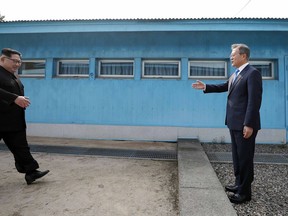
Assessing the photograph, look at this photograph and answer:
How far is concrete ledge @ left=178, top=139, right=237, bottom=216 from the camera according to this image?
2.11 meters

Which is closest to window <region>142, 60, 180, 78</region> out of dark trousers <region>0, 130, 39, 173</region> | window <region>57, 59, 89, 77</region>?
window <region>57, 59, 89, 77</region>

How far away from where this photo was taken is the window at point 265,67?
20.9 feet

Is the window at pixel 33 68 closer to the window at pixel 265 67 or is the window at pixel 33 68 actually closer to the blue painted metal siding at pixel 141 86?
the blue painted metal siding at pixel 141 86

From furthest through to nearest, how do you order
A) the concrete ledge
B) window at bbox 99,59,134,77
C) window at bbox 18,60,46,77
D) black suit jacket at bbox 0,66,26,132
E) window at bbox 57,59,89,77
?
window at bbox 18,60,46,77
window at bbox 57,59,89,77
window at bbox 99,59,134,77
black suit jacket at bbox 0,66,26,132
the concrete ledge

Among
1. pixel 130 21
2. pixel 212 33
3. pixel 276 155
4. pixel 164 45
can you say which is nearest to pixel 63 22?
pixel 130 21

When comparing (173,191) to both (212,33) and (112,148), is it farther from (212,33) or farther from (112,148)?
(212,33)

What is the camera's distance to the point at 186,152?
457 cm

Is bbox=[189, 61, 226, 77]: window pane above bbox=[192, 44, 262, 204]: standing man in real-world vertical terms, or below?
above

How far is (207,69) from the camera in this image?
6480 mm

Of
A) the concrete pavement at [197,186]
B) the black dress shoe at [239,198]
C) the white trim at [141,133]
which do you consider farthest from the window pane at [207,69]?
the black dress shoe at [239,198]

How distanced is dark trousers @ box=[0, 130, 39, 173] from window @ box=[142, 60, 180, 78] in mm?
4183

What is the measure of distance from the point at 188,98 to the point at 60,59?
4034 mm

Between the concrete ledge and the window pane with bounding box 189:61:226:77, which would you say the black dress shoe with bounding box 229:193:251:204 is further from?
the window pane with bounding box 189:61:226:77

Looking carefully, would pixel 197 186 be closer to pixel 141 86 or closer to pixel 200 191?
pixel 200 191
